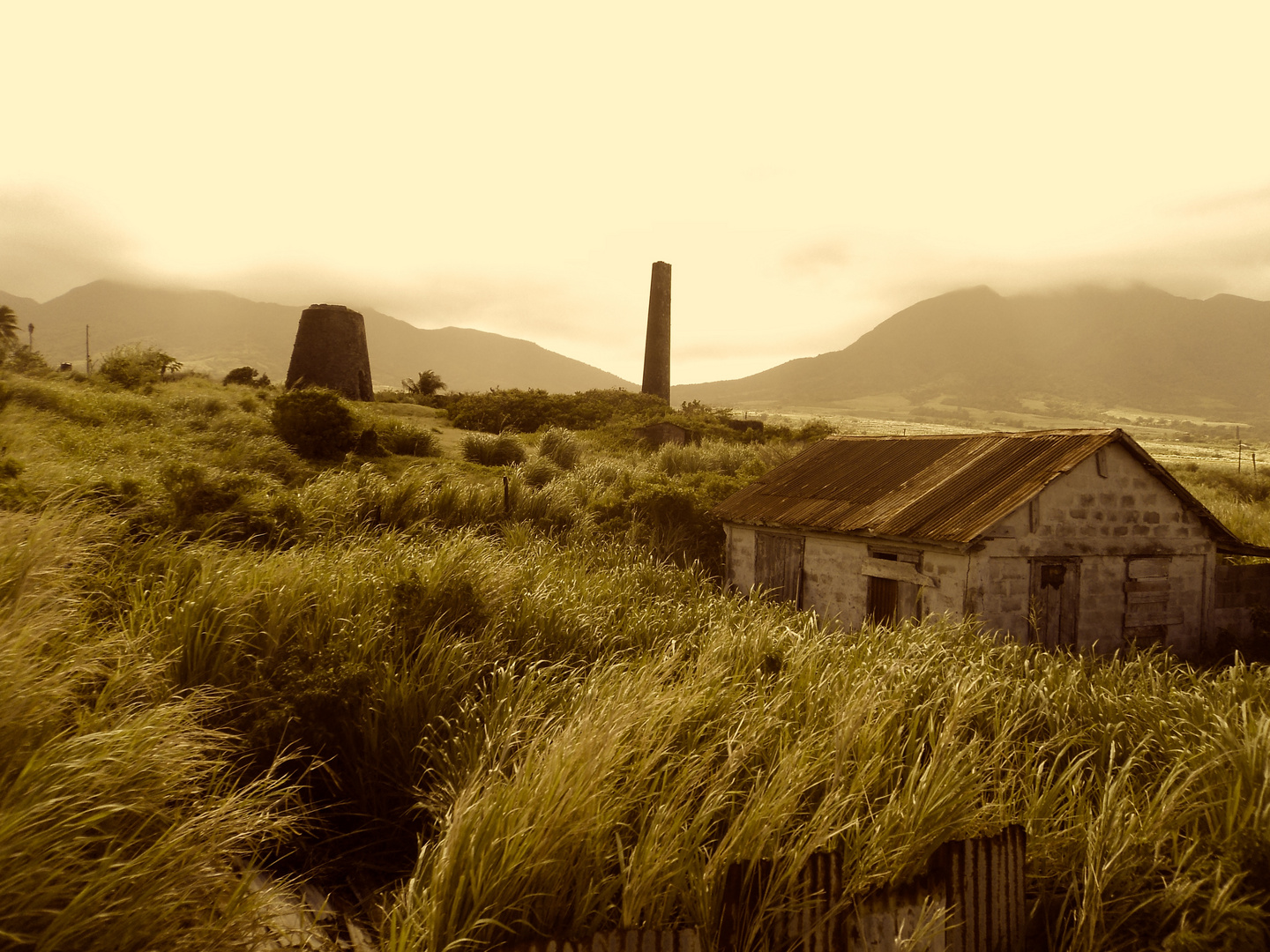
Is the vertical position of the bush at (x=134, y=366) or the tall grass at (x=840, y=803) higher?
the bush at (x=134, y=366)

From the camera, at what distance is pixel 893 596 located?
12.7 meters

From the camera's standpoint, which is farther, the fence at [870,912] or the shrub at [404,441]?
the shrub at [404,441]

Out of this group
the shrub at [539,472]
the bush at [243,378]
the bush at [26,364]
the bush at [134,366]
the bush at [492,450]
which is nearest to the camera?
the shrub at [539,472]

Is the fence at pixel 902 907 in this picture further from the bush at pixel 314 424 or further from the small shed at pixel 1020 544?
the bush at pixel 314 424

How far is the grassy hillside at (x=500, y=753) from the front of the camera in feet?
11.2

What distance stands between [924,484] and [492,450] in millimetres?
12538

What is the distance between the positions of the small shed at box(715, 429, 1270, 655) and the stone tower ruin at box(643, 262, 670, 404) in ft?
104

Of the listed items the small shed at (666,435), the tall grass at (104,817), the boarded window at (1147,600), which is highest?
the small shed at (666,435)

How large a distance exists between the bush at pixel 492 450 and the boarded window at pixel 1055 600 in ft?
45.5

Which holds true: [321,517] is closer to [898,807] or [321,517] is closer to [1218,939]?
[898,807]

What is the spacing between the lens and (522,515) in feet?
48.4

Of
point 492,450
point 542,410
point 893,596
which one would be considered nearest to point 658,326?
point 542,410

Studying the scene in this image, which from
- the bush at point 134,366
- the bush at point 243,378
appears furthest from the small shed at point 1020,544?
the bush at point 243,378

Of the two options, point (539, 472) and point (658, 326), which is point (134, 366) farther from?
point (658, 326)
